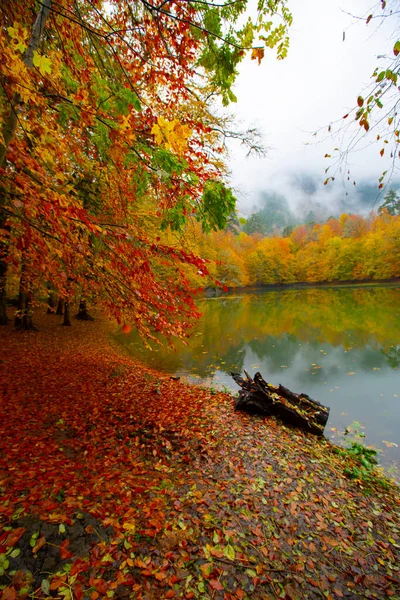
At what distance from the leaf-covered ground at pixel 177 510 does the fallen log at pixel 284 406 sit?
0.42 metres

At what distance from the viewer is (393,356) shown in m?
11.6

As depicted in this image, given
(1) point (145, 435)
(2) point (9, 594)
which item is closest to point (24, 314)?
(1) point (145, 435)

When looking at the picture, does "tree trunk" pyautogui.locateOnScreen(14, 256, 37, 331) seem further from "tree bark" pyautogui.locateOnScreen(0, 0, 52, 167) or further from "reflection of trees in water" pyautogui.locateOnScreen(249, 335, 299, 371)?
"reflection of trees in water" pyautogui.locateOnScreen(249, 335, 299, 371)

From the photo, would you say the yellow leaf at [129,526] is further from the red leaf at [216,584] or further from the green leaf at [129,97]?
the green leaf at [129,97]

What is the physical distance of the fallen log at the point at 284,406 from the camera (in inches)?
238

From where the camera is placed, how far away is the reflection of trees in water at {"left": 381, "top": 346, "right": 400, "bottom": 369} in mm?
10771

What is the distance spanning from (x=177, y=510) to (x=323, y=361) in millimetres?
10307

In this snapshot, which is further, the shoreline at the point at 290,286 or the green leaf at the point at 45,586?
the shoreline at the point at 290,286

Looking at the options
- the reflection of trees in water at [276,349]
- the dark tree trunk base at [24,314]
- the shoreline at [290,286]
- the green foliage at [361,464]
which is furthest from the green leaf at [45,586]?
the shoreline at [290,286]

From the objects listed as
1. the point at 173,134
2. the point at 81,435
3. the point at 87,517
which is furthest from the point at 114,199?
the point at 87,517

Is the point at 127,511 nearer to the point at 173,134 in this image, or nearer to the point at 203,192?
the point at 203,192

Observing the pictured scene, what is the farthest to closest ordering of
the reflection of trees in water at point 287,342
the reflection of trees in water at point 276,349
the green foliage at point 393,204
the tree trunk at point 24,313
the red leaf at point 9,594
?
the green foliage at point 393,204, the reflection of trees in water at point 276,349, the tree trunk at point 24,313, the reflection of trees in water at point 287,342, the red leaf at point 9,594

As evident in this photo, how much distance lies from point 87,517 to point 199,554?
4.04 feet

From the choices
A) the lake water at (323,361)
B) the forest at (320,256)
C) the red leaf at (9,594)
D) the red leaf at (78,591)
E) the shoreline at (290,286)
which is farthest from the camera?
the shoreline at (290,286)
